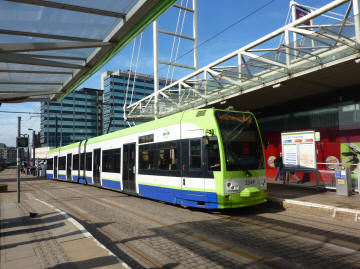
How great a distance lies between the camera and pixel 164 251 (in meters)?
5.43

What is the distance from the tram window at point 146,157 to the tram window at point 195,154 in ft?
8.34

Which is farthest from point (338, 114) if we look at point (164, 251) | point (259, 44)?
point (164, 251)

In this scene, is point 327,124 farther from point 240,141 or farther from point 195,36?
point 195,36

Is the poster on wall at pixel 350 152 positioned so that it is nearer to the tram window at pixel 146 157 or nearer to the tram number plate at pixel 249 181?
the tram number plate at pixel 249 181

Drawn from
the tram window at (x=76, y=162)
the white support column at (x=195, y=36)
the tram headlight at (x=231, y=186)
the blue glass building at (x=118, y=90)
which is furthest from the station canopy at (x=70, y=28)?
the blue glass building at (x=118, y=90)

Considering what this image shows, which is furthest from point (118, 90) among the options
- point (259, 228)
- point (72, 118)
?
point (259, 228)

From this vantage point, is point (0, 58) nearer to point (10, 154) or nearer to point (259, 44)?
point (259, 44)

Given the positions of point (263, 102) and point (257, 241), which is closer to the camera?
point (257, 241)

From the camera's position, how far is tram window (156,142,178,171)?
388 inches

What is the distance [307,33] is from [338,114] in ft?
20.8

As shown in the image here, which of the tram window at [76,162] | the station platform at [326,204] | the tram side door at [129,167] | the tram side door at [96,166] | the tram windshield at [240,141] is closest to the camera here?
the station platform at [326,204]

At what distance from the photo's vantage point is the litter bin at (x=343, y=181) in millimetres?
10742

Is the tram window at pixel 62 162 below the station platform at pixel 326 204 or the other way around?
the other way around

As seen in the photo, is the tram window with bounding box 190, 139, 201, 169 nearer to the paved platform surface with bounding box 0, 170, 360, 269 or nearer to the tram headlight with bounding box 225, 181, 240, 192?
the tram headlight with bounding box 225, 181, 240, 192
